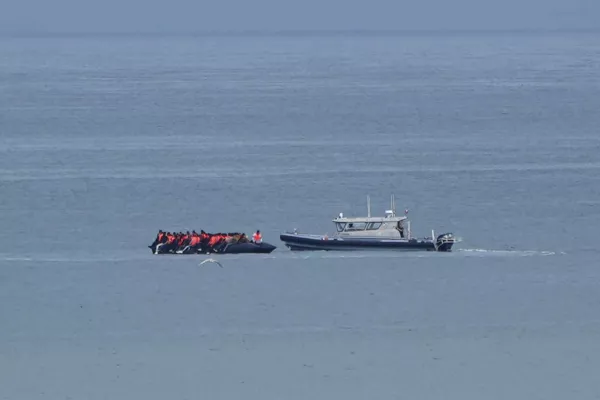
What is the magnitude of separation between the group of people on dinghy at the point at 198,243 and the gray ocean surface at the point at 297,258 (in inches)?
20.1

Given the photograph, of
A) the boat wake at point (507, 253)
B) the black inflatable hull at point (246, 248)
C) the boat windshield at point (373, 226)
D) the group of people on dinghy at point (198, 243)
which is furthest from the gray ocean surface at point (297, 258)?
the boat windshield at point (373, 226)

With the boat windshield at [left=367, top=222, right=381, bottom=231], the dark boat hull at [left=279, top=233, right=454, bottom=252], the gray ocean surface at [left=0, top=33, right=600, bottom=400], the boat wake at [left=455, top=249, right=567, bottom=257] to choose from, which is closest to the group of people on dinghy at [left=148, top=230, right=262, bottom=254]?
the gray ocean surface at [left=0, top=33, right=600, bottom=400]

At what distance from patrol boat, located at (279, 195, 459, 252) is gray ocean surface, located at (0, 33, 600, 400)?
16.7 inches

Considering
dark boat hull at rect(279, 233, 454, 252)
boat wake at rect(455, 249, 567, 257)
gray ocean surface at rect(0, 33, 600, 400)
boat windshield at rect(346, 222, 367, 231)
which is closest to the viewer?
gray ocean surface at rect(0, 33, 600, 400)

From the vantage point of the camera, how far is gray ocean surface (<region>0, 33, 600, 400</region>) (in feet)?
98.2

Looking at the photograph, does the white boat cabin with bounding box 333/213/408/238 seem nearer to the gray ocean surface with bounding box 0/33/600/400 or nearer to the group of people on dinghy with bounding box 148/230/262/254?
the gray ocean surface with bounding box 0/33/600/400

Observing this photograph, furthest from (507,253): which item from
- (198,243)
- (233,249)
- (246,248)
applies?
(198,243)

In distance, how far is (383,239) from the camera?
141ft

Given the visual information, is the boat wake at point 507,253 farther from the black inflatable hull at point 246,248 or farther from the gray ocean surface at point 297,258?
the black inflatable hull at point 246,248

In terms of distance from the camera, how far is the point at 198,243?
42.7 m

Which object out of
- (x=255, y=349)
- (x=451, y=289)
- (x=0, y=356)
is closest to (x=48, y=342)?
(x=0, y=356)

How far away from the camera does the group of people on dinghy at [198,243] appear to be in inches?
1679

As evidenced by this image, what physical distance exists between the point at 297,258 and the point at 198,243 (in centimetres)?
264

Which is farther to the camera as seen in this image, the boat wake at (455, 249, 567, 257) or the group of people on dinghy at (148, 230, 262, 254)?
the group of people on dinghy at (148, 230, 262, 254)
